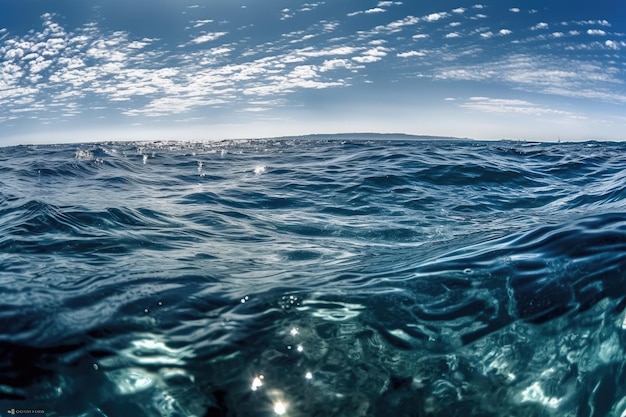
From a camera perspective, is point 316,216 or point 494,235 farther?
point 316,216

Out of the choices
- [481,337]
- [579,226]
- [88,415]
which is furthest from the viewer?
[579,226]

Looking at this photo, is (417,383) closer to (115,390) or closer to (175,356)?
(175,356)

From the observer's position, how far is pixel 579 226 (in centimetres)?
561

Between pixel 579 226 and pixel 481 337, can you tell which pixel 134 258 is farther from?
Answer: pixel 579 226

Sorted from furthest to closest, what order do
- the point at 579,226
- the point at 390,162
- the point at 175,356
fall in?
1. the point at 390,162
2. the point at 579,226
3. the point at 175,356

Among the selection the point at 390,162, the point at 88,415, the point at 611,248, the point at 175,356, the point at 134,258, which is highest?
the point at 390,162

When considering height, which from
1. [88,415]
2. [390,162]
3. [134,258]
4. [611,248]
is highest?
[390,162]

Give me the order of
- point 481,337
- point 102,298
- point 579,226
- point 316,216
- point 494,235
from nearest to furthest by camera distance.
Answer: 1. point 481,337
2. point 102,298
3. point 579,226
4. point 494,235
5. point 316,216

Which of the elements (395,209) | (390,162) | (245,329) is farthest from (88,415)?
(390,162)

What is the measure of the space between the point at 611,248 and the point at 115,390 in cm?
539

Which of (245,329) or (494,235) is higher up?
(494,235)

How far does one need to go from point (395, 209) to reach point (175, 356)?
711 cm

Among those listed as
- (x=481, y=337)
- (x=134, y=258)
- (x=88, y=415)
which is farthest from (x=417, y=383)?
(x=134, y=258)

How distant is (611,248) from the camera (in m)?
4.71
